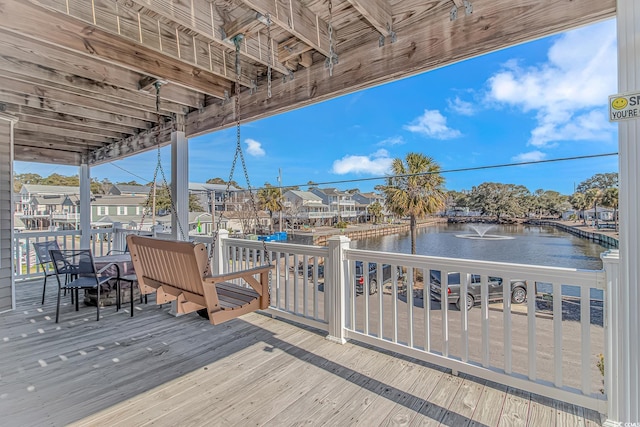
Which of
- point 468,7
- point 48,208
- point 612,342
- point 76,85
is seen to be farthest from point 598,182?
point 48,208

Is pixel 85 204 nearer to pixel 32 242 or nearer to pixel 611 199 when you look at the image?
pixel 32 242

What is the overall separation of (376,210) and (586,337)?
805 cm

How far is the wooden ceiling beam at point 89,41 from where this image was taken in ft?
6.14

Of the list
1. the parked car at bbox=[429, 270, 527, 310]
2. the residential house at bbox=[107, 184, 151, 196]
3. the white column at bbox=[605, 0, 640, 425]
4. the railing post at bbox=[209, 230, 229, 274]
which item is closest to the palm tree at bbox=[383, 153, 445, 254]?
the parked car at bbox=[429, 270, 527, 310]

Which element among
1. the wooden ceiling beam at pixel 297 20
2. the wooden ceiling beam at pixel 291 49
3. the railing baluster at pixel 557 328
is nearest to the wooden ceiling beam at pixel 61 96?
the wooden ceiling beam at pixel 291 49

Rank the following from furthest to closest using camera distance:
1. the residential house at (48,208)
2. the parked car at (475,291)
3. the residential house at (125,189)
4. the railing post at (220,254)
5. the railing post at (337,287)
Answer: the residential house at (125,189)
the residential house at (48,208)
the parked car at (475,291)
the railing post at (220,254)
the railing post at (337,287)

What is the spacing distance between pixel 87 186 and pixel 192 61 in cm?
534

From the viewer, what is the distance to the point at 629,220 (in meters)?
1.42

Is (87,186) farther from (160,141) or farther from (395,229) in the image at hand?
(395,229)

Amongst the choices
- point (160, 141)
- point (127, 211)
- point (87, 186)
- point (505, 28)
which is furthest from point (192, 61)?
point (127, 211)

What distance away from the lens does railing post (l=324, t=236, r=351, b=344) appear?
8.88 ft

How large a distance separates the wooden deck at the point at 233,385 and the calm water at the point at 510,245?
44.9 inches

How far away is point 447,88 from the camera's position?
18.5m

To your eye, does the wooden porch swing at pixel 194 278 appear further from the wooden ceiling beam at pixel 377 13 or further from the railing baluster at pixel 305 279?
the wooden ceiling beam at pixel 377 13
